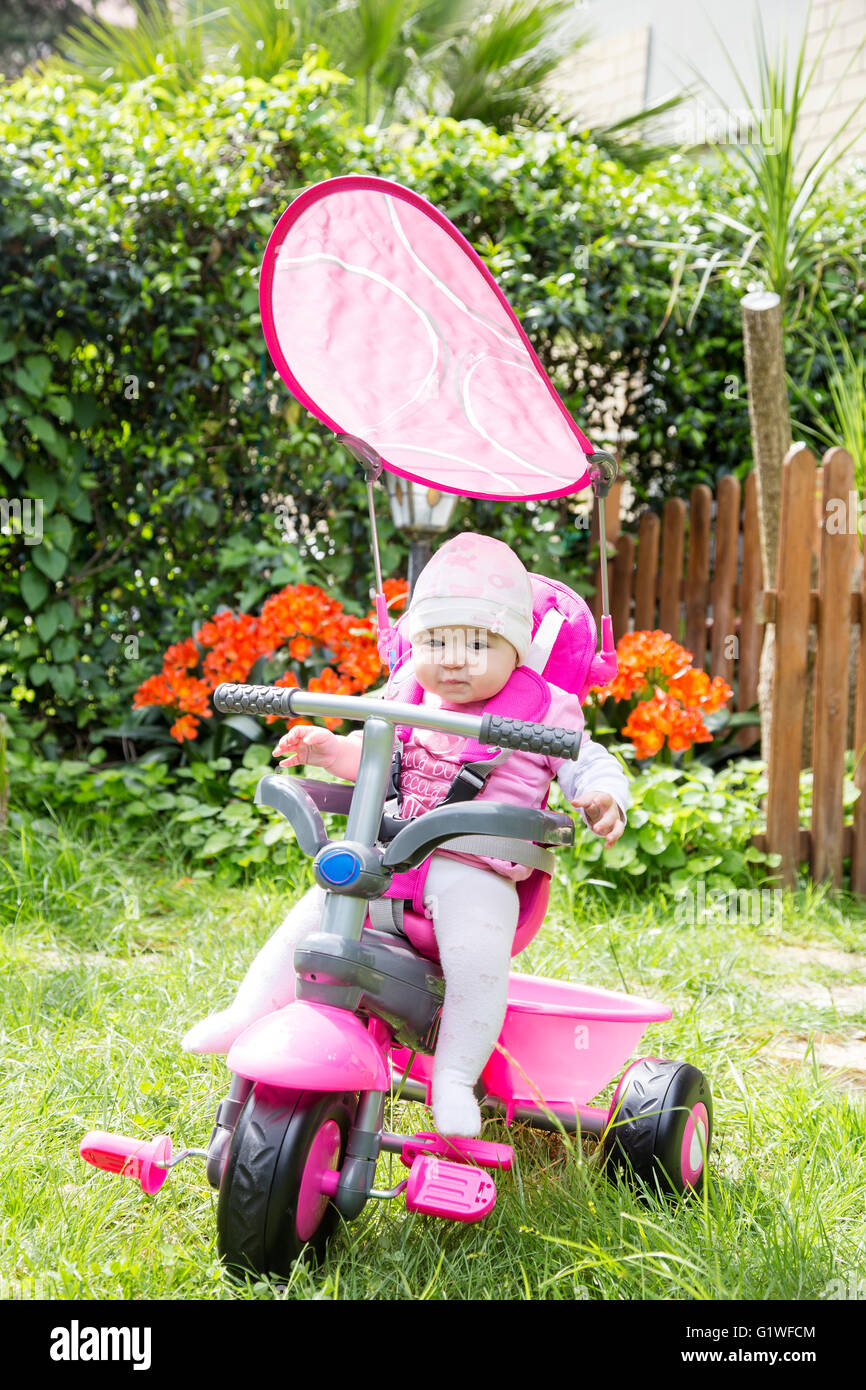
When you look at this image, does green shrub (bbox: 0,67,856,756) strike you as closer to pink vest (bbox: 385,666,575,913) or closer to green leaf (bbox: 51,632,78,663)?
green leaf (bbox: 51,632,78,663)

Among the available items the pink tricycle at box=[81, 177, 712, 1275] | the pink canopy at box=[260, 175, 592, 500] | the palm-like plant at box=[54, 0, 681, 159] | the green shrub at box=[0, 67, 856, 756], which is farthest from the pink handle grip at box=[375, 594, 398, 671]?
the palm-like plant at box=[54, 0, 681, 159]

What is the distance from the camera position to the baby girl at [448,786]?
63.4 inches

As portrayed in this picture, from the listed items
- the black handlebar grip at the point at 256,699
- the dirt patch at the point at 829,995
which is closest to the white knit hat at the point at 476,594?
the black handlebar grip at the point at 256,699

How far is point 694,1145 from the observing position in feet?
6.05

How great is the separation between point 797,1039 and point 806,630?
60.6 inches

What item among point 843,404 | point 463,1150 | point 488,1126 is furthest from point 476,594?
point 843,404

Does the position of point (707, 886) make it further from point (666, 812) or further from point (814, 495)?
point (814, 495)

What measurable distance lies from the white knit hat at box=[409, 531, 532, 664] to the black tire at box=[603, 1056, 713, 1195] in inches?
29.7

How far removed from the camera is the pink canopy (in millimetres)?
1884

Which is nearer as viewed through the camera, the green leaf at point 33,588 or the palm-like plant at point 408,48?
the green leaf at point 33,588

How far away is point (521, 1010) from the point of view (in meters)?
1.82

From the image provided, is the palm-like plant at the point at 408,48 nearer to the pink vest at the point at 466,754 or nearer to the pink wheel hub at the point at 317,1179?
the pink vest at the point at 466,754

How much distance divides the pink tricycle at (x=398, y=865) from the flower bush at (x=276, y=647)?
1711mm

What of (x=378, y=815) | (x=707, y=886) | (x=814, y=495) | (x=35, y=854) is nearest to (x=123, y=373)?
(x=35, y=854)
